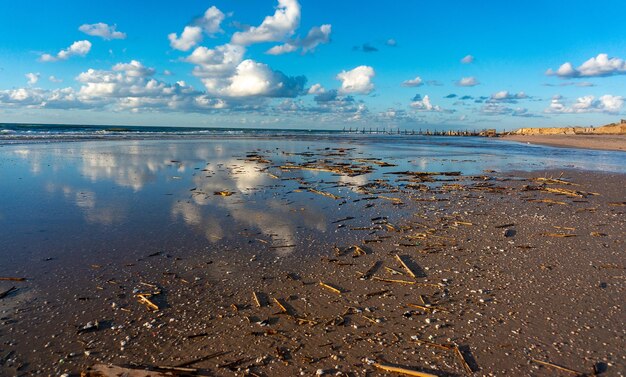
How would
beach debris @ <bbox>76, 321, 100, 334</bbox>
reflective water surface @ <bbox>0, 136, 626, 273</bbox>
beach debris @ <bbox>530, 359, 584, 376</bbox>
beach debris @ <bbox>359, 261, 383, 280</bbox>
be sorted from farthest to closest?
1. reflective water surface @ <bbox>0, 136, 626, 273</bbox>
2. beach debris @ <bbox>359, 261, 383, 280</bbox>
3. beach debris @ <bbox>76, 321, 100, 334</bbox>
4. beach debris @ <bbox>530, 359, 584, 376</bbox>

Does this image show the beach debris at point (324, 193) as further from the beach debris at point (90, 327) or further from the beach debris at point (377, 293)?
the beach debris at point (90, 327)

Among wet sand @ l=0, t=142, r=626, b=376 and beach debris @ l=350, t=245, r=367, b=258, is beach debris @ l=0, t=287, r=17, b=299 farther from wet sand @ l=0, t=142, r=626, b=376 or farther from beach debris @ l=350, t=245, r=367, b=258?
beach debris @ l=350, t=245, r=367, b=258

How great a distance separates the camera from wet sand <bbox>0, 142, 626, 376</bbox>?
12.9ft

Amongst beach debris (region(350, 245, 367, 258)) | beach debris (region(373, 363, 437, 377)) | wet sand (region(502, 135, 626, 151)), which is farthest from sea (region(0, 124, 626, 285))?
wet sand (region(502, 135, 626, 151))

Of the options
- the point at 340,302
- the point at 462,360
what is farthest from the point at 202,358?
the point at 462,360

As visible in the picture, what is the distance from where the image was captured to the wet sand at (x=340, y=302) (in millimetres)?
3928

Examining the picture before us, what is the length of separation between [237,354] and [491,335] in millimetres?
2899

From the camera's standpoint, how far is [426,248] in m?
7.34

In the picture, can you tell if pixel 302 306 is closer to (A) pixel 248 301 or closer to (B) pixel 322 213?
(A) pixel 248 301

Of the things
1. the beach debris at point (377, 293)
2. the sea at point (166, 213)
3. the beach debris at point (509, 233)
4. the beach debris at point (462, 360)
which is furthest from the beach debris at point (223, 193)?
the beach debris at point (462, 360)

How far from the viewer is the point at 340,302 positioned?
514 cm

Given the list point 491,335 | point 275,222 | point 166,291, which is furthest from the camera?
point 275,222

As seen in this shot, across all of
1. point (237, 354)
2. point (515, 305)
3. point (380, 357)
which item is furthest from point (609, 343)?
point (237, 354)

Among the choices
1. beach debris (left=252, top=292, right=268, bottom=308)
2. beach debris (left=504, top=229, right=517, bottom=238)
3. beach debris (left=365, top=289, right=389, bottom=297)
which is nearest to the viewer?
beach debris (left=252, top=292, right=268, bottom=308)
